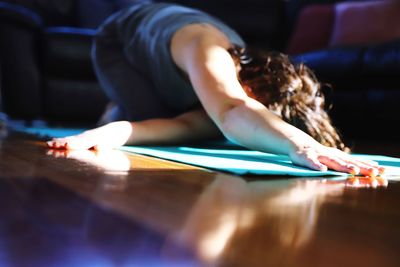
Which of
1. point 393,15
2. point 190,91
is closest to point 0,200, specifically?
point 190,91

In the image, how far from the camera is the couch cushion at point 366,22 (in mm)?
2498

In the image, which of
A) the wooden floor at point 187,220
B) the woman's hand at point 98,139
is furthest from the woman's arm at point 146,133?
the wooden floor at point 187,220

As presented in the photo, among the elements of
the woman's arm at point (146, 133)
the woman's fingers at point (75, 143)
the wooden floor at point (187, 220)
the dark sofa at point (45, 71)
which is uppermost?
the wooden floor at point (187, 220)

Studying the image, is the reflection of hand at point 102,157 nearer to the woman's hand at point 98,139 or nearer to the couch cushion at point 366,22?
the woman's hand at point 98,139

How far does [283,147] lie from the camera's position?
88 cm

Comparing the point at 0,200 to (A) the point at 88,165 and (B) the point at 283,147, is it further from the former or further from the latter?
(B) the point at 283,147

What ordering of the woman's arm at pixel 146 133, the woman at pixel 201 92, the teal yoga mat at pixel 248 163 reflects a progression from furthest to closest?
the woman's arm at pixel 146 133 < the woman at pixel 201 92 < the teal yoga mat at pixel 248 163

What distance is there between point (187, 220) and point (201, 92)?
2.05 feet

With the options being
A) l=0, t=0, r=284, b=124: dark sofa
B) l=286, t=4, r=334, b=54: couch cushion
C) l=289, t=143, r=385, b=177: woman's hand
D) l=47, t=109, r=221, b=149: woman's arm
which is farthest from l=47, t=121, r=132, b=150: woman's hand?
l=286, t=4, r=334, b=54: couch cushion

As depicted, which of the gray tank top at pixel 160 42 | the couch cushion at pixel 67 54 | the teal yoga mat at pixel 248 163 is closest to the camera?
the teal yoga mat at pixel 248 163

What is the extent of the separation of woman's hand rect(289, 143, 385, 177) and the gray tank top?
55cm

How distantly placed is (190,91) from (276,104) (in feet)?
1.06

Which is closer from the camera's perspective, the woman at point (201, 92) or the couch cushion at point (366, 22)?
the woman at point (201, 92)

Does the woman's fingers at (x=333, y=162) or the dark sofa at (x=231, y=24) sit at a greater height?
the woman's fingers at (x=333, y=162)
